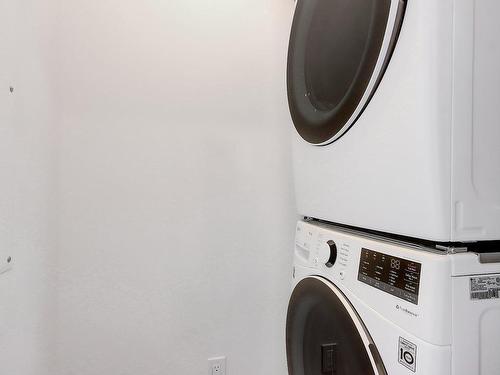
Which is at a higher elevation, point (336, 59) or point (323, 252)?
point (336, 59)

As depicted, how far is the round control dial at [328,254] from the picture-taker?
850mm

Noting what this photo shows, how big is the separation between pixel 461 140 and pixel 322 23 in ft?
1.67

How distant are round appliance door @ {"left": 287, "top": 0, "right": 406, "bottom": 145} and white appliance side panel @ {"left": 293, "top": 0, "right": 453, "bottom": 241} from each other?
26 mm

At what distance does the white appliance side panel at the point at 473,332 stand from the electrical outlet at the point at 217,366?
3.24ft

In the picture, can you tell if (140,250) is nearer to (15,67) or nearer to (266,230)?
(266,230)

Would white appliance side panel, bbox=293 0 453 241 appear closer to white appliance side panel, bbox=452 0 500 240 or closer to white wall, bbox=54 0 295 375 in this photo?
white appliance side panel, bbox=452 0 500 240

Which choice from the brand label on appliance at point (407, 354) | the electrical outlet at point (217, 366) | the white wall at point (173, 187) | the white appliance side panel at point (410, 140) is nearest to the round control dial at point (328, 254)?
the white appliance side panel at point (410, 140)

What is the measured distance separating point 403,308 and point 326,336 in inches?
12.9

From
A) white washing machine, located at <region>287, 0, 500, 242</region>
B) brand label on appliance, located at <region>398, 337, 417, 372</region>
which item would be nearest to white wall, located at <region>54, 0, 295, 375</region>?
white washing machine, located at <region>287, 0, 500, 242</region>

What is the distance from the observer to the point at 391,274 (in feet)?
2.15

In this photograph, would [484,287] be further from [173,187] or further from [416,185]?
[173,187]

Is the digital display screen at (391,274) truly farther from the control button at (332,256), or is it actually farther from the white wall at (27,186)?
the white wall at (27,186)

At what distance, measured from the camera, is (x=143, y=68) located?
128 centimetres

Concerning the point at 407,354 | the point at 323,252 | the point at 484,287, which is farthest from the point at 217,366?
the point at 484,287
